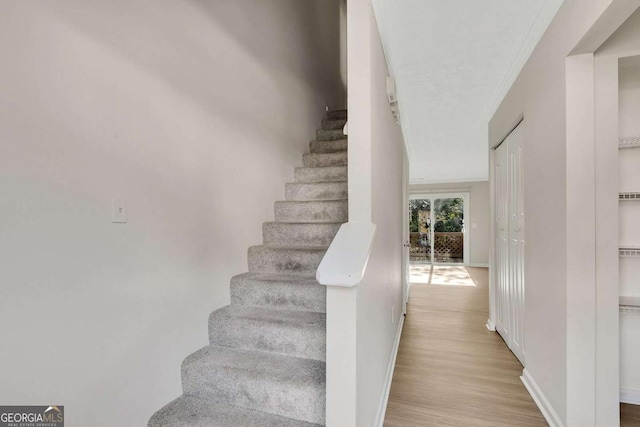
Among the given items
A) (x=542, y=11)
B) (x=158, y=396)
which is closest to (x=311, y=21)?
(x=542, y=11)

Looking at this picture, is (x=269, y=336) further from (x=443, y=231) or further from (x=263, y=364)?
(x=443, y=231)

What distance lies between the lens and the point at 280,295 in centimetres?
190

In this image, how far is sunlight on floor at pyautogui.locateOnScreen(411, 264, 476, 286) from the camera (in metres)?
5.93

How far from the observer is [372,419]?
1531 mm

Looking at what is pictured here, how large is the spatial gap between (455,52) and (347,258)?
199cm

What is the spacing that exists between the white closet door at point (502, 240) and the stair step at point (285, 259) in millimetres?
1918

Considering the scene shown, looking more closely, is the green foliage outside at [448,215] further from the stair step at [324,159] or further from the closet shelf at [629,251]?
the closet shelf at [629,251]

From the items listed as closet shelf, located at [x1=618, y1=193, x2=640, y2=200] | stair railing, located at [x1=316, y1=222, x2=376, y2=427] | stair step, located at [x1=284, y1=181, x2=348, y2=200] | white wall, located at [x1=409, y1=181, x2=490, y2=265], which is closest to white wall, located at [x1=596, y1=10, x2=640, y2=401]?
closet shelf, located at [x1=618, y1=193, x2=640, y2=200]

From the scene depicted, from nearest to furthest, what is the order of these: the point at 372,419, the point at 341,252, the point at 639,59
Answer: the point at 341,252
the point at 372,419
the point at 639,59

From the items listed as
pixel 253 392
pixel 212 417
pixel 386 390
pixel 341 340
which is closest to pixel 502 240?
pixel 386 390

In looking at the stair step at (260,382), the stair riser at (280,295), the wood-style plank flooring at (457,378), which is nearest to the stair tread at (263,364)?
the stair step at (260,382)

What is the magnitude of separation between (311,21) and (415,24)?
7.20 ft

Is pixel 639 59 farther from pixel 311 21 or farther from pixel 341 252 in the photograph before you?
pixel 311 21

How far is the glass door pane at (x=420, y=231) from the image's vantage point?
8.81 meters
